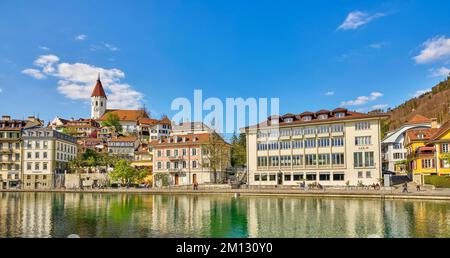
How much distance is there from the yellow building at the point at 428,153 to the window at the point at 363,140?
340 inches

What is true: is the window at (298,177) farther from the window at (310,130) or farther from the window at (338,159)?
the window at (310,130)

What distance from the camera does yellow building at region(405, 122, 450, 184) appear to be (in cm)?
6041

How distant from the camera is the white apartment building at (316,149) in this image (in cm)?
6675

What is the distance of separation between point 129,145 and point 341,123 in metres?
66.9

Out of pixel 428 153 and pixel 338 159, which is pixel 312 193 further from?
pixel 428 153

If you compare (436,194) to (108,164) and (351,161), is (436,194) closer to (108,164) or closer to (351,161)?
(351,161)

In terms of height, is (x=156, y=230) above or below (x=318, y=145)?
below

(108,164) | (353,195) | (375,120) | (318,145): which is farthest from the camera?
(108,164)

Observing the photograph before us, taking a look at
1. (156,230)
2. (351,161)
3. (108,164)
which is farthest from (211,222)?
(108,164)

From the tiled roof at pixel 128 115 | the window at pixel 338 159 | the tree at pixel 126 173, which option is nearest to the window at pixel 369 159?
the window at pixel 338 159

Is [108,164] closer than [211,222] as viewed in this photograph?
No

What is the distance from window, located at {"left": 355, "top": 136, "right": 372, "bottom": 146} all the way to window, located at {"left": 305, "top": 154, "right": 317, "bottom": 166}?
767cm

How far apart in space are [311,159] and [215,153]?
1939 cm
